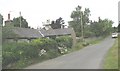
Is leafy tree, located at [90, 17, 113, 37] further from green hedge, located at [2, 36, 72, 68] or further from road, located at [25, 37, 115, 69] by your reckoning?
road, located at [25, 37, 115, 69]

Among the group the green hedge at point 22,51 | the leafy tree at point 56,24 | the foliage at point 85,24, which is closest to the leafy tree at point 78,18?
the foliage at point 85,24

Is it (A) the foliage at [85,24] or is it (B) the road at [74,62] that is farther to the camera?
(A) the foliage at [85,24]

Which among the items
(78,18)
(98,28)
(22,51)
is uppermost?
(78,18)

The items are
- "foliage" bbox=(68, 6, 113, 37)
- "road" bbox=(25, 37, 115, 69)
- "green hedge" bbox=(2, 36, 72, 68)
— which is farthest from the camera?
"foliage" bbox=(68, 6, 113, 37)

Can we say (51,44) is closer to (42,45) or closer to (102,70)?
(42,45)

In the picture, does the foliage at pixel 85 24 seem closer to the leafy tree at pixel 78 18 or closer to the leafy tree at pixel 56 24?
the leafy tree at pixel 78 18

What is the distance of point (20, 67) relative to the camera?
20609 millimetres

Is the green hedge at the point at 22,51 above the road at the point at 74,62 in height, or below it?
above

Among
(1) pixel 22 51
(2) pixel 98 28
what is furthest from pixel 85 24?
(1) pixel 22 51

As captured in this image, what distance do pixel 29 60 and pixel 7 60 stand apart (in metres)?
4.52

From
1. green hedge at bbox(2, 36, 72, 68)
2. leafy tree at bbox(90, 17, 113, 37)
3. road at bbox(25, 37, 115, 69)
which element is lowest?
road at bbox(25, 37, 115, 69)

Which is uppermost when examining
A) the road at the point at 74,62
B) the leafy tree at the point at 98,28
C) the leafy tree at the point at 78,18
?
the leafy tree at the point at 78,18

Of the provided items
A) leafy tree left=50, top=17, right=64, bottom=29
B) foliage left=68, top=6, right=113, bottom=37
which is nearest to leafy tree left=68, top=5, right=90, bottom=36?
foliage left=68, top=6, right=113, bottom=37

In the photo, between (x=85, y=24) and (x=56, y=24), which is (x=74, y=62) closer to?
(x=85, y=24)
